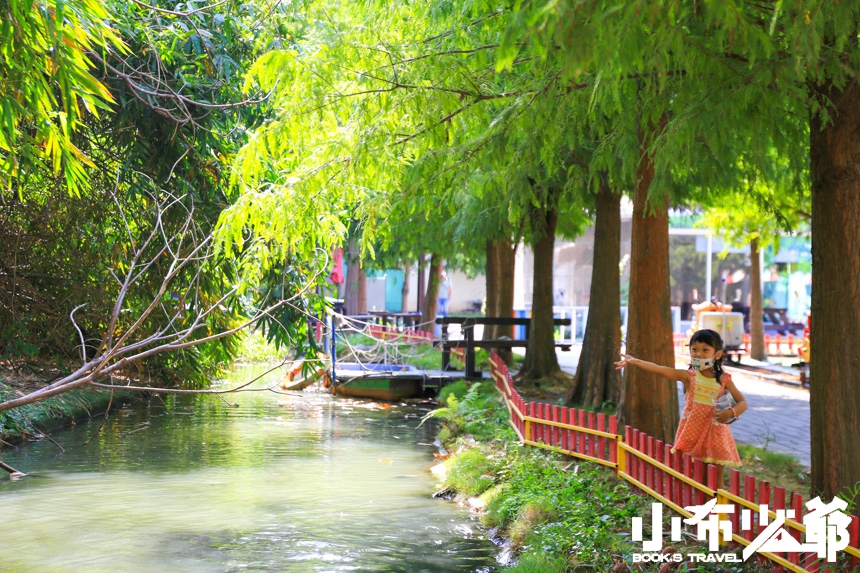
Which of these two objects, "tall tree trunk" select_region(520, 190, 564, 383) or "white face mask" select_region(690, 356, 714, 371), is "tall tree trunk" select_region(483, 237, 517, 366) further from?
"white face mask" select_region(690, 356, 714, 371)

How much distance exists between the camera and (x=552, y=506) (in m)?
8.47

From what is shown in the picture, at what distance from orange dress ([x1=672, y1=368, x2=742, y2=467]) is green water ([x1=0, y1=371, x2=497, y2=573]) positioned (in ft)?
6.76

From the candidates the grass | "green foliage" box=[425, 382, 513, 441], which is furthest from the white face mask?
"green foliage" box=[425, 382, 513, 441]

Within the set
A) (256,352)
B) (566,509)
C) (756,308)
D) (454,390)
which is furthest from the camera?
(256,352)

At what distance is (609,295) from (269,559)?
8.49m

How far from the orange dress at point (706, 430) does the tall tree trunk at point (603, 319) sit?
7200mm

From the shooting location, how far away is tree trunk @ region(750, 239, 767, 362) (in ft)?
86.3

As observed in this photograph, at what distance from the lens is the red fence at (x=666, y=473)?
584cm

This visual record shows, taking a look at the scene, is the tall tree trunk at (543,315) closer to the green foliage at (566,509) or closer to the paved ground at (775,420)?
the paved ground at (775,420)

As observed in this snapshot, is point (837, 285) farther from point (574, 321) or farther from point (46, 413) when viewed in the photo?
point (574, 321)

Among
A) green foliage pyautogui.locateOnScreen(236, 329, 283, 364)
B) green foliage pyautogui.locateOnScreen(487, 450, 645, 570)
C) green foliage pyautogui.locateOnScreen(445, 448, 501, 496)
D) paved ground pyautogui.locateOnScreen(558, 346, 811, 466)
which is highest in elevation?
green foliage pyautogui.locateOnScreen(236, 329, 283, 364)

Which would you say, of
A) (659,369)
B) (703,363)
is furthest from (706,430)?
(659,369)

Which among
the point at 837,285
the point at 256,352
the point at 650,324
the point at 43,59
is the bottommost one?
the point at 256,352

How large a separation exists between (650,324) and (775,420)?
5.34m
